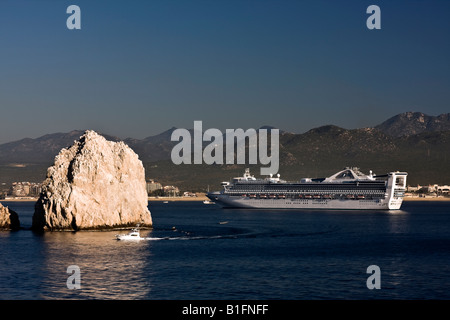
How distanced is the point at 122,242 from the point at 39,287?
29.7 meters

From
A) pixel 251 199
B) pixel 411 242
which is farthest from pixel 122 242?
pixel 251 199

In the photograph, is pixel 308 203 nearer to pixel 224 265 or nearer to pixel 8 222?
pixel 8 222

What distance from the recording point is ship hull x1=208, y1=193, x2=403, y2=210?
582 feet

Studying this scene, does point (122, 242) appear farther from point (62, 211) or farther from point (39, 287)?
point (39, 287)

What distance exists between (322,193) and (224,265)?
12788 cm

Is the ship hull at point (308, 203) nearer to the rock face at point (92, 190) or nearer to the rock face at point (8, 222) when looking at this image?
the rock face at point (92, 190)

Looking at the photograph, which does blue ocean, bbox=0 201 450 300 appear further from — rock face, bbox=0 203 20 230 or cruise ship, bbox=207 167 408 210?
cruise ship, bbox=207 167 408 210

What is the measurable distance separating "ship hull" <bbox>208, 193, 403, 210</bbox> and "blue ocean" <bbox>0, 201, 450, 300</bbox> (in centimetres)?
8438

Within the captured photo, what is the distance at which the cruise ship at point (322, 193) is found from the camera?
582ft

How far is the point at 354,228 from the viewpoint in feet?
350
